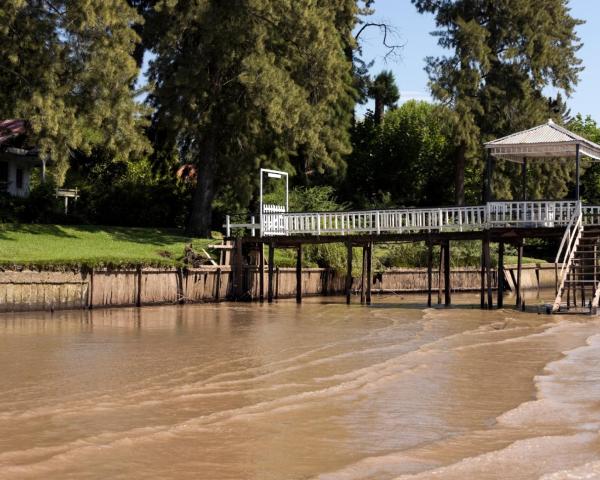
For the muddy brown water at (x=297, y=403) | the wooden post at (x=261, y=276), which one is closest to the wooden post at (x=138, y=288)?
the wooden post at (x=261, y=276)

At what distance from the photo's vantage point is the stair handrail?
26109 millimetres

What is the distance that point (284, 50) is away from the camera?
3975 centimetres

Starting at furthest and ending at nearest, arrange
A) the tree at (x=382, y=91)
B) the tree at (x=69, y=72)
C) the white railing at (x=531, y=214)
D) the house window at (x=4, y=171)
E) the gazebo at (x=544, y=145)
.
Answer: the tree at (x=382, y=91) < the house window at (x=4, y=171) < the tree at (x=69, y=72) < the gazebo at (x=544, y=145) < the white railing at (x=531, y=214)

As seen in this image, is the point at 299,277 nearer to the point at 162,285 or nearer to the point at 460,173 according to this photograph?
the point at 162,285

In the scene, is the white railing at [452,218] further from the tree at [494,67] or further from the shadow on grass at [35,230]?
the tree at [494,67]

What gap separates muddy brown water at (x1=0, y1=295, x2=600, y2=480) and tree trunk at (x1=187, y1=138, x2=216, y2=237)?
702 inches

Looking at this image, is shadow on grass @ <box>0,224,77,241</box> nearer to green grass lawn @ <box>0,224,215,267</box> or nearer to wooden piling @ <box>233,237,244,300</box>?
green grass lawn @ <box>0,224,215,267</box>

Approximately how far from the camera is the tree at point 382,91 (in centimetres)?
5891

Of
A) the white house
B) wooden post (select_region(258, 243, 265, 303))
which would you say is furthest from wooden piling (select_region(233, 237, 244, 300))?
the white house

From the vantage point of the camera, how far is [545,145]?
2916cm

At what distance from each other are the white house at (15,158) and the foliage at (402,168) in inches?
749

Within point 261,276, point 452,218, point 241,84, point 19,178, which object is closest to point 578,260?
point 452,218

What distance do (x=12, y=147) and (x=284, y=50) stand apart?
514 inches

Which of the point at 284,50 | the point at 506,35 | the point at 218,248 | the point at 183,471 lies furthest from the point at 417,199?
the point at 183,471
